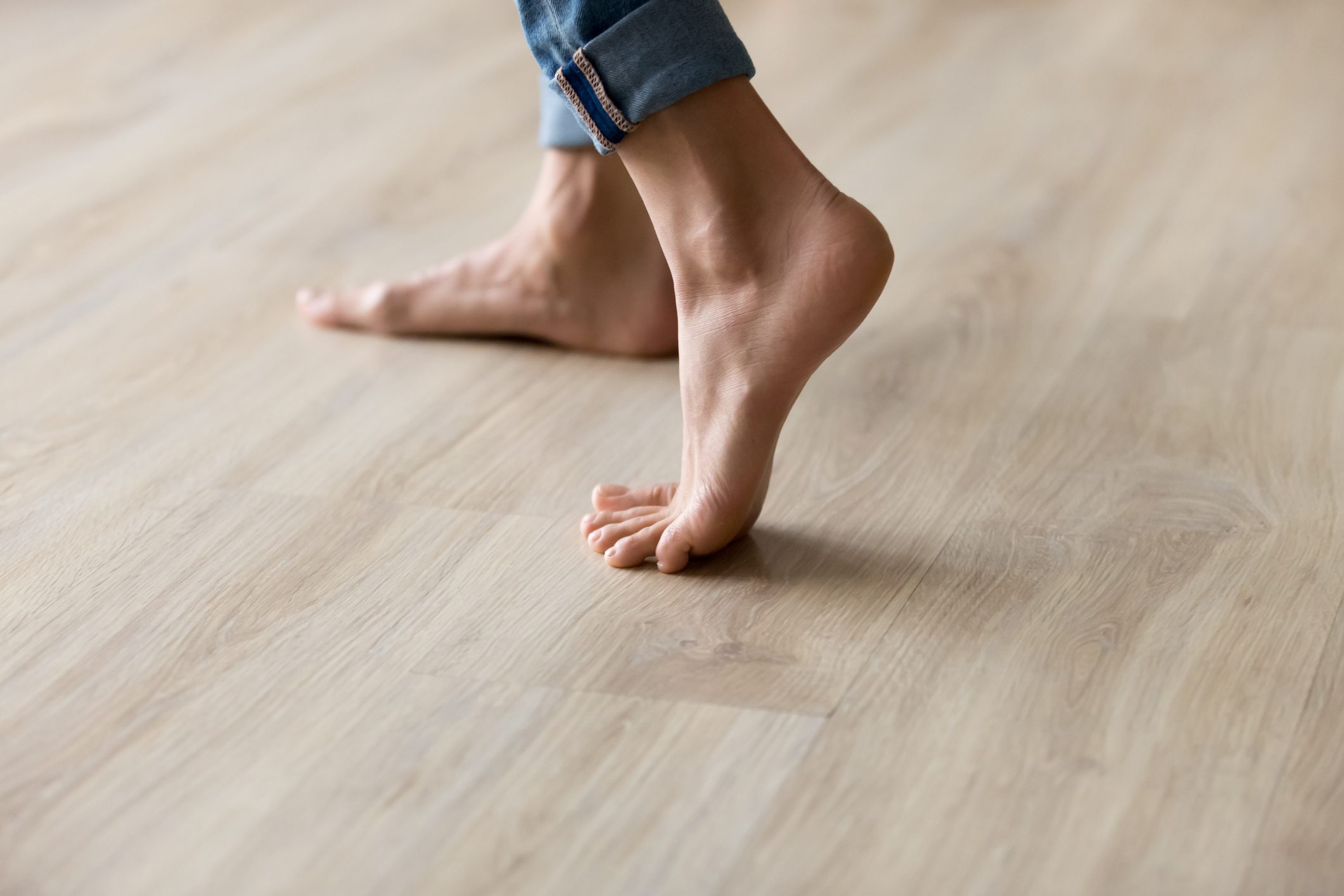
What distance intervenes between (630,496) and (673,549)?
0.10m

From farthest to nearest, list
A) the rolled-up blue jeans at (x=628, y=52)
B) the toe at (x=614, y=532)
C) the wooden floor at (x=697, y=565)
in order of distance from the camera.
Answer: the toe at (x=614, y=532)
the rolled-up blue jeans at (x=628, y=52)
the wooden floor at (x=697, y=565)

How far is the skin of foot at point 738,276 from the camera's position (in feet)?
3.05

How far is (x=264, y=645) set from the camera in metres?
0.90

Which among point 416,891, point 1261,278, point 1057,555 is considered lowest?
point 1261,278

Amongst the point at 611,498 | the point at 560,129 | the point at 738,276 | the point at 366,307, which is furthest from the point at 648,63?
the point at 366,307

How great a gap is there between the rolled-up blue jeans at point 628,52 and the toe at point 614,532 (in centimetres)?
27

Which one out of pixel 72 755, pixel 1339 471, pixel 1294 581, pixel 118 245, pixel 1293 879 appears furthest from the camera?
pixel 118 245

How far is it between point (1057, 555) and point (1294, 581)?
0.15 meters

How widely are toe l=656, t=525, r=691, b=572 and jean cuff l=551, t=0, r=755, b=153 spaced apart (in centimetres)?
28

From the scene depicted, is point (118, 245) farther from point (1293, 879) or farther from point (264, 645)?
point (1293, 879)

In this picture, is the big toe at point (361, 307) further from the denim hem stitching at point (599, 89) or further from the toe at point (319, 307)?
the denim hem stitching at point (599, 89)

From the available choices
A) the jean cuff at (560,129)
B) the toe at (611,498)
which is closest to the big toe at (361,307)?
the jean cuff at (560,129)

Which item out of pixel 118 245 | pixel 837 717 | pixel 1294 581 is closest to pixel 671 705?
pixel 837 717

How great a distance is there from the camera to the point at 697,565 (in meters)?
0.99
